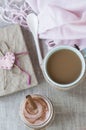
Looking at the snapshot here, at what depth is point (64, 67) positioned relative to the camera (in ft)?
1.76

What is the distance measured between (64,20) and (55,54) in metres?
0.06

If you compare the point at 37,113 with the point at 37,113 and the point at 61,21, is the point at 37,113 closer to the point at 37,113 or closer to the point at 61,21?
the point at 37,113

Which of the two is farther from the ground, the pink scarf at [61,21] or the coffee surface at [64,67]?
the pink scarf at [61,21]

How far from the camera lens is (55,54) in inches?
21.3

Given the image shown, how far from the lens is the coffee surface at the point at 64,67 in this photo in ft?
1.76

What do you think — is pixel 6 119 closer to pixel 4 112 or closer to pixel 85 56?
pixel 4 112

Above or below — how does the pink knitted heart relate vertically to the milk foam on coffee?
above

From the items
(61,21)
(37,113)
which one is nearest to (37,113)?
(37,113)

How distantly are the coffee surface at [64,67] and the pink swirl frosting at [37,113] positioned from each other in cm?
4

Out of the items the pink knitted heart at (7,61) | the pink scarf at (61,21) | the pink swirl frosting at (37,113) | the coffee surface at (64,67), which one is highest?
the pink scarf at (61,21)

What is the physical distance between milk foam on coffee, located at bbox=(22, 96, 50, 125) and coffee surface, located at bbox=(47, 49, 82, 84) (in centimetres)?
4

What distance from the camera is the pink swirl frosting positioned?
21.2 inches

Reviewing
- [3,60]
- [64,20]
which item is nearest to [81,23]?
[64,20]

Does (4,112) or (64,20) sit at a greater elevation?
(64,20)
